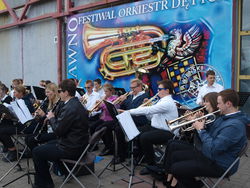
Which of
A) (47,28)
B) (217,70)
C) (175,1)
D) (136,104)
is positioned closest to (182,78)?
(217,70)

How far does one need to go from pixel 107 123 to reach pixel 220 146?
347cm

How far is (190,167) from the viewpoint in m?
3.32

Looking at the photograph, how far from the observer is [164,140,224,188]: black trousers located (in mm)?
3285

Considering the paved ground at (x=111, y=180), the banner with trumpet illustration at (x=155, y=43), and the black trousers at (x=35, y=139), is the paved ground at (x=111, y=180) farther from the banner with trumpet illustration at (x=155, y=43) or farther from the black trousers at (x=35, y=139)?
A: the banner with trumpet illustration at (x=155, y=43)

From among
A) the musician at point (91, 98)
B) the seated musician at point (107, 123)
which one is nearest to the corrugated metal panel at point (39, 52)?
the musician at point (91, 98)

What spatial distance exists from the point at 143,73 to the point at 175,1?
222 cm

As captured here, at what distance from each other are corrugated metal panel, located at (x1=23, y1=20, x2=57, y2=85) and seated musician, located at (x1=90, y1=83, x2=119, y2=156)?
5907 mm

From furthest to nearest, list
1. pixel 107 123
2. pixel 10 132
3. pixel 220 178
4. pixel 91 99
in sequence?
pixel 91 99
pixel 107 123
pixel 10 132
pixel 220 178

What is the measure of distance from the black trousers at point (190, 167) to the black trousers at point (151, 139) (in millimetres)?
822

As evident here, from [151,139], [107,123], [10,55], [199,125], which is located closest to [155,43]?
[107,123]

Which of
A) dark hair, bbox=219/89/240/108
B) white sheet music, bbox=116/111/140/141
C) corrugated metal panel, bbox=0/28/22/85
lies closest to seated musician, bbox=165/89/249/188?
dark hair, bbox=219/89/240/108

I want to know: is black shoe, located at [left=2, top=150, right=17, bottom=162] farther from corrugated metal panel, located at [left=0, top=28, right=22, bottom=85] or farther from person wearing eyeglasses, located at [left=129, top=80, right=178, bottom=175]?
→ corrugated metal panel, located at [left=0, top=28, right=22, bottom=85]

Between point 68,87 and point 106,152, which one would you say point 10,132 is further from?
point 68,87

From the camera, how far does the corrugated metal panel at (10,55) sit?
45.9 ft
